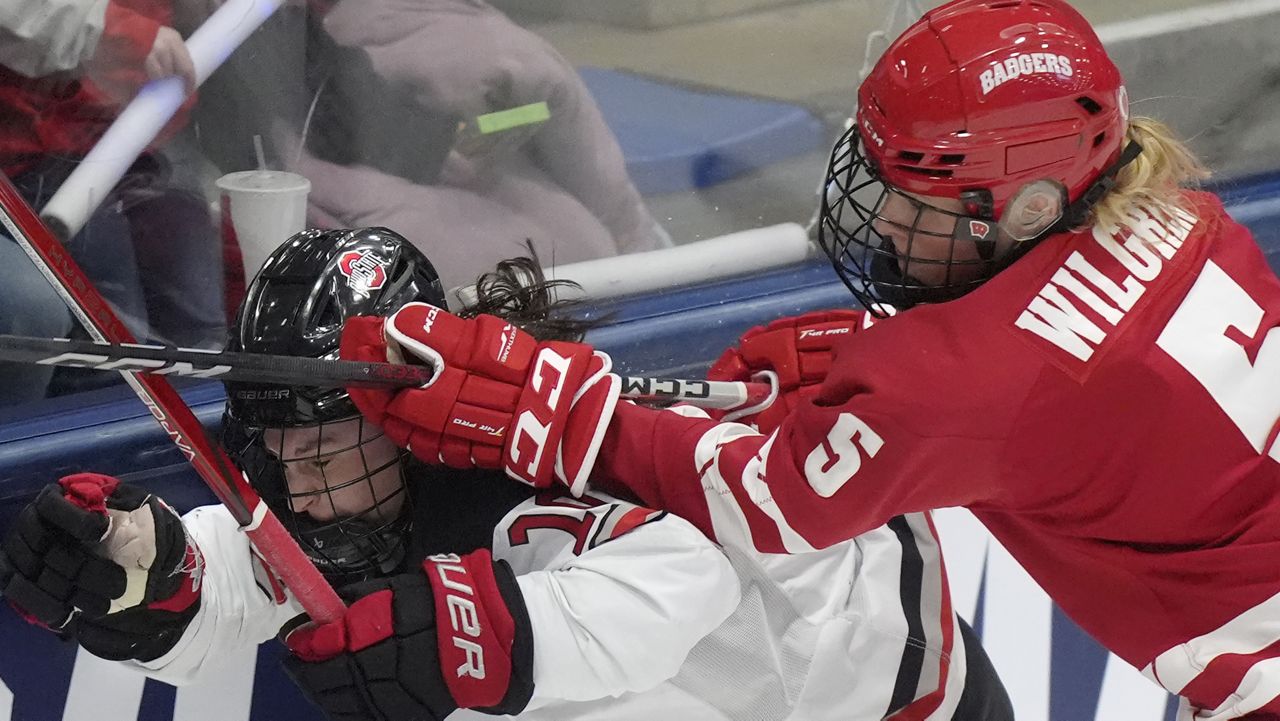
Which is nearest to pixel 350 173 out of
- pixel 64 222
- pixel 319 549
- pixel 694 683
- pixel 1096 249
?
pixel 64 222

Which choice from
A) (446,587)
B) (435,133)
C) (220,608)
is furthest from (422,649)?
(435,133)

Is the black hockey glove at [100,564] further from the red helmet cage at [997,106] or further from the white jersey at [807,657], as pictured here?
the red helmet cage at [997,106]

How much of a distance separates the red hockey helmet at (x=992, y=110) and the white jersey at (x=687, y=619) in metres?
0.36

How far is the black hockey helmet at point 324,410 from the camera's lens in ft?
4.06

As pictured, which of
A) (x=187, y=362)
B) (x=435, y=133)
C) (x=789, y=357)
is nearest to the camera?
(x=187, y=362)

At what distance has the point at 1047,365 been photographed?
110 cm

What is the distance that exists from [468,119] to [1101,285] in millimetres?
1111

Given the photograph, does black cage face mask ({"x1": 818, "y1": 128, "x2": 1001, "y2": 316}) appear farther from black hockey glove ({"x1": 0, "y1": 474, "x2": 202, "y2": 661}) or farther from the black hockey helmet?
black hockey glove ({"x1": 0, "y1": 474, "x2": 202, "y2": 661})

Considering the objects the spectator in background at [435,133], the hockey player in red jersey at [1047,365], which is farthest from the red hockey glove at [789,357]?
the spectator in background at [435,133]

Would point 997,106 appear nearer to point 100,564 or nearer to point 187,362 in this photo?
point 187,362

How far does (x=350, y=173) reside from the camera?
6.22 feet

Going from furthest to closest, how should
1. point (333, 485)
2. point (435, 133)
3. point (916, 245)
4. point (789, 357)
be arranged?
point (435, 133) < point (789, 357) < point (333, 485) < point (916, 245)

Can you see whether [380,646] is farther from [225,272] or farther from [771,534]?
[225,272]

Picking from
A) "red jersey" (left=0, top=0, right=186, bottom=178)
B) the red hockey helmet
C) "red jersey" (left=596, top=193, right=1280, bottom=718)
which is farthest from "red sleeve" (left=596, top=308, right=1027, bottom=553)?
"red jersey" (left=0, top=0, right=186, bottom=178)
